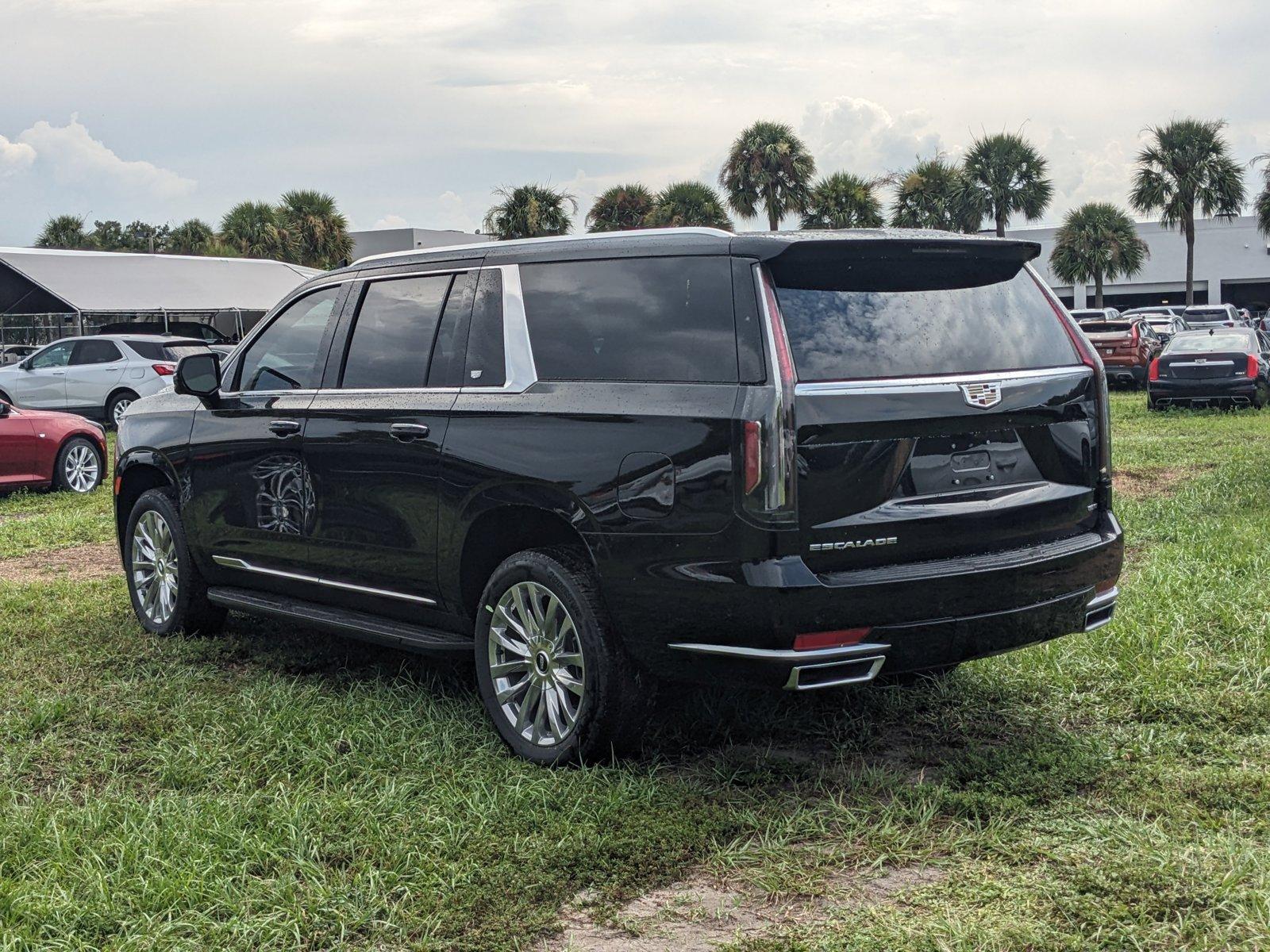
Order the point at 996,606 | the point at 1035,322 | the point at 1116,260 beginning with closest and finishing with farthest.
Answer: the point at 996,606, the point at 1035,322, the point at 1116,260

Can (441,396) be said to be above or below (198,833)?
above

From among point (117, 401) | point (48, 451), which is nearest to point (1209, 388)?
point (48, 451)

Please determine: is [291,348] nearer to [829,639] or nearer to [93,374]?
[829,639]

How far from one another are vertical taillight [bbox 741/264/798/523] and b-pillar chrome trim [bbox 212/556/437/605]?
1694 millimetres

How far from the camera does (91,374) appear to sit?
2072 centimetres

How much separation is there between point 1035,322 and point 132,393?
18.3m

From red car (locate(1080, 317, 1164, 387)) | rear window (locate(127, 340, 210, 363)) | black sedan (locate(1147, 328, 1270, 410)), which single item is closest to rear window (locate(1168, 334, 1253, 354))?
black sedan (locate(1147, 328, 1270, 410))

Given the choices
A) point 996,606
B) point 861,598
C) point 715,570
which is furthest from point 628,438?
point 996,606

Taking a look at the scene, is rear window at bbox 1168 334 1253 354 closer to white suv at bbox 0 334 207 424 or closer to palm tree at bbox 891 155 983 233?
white suv at bbox 0 334 207 424

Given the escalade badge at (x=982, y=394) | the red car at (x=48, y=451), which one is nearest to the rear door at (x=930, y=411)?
the escalade badge at (x=982, y=394)

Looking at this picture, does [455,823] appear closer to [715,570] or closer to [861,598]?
[715,570]

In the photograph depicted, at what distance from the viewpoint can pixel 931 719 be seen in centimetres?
525

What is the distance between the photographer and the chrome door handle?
5.18 meters

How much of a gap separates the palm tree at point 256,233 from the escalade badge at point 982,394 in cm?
4584
